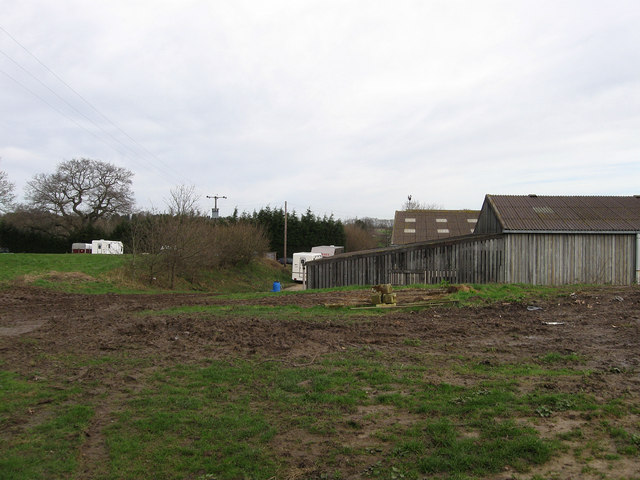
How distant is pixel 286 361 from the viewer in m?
7.55

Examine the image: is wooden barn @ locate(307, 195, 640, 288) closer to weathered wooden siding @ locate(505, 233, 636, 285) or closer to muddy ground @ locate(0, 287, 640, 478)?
weathered wooden siding @ locate(505, 233, 636, 285)

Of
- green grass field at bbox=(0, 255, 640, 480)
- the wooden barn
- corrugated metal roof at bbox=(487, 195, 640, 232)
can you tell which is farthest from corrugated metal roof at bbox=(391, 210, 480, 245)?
green grass field at bbox=(0, 255, 640, 480)

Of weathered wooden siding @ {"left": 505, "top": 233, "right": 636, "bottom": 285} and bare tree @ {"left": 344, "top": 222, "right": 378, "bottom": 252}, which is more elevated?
bare tree @ {"left": 344, "top": 222, "right": 378, "bottom": 252}

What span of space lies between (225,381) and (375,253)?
53.6ft

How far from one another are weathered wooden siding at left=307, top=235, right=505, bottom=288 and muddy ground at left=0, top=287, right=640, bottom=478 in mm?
6904

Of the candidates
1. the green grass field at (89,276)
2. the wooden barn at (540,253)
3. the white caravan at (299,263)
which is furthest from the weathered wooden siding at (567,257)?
the white caravan at (299,263)

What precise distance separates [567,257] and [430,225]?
1804 cm

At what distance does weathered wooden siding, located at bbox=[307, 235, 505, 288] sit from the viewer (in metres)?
20.9

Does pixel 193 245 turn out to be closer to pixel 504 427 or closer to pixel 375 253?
pixel 375 253

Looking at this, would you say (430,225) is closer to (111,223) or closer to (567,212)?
(567,212)

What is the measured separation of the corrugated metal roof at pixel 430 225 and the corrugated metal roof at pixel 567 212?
12.6 metres

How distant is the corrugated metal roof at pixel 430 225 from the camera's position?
36.8m

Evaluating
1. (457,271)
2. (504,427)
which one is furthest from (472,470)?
(457,271)

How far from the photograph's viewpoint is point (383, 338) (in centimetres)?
917
